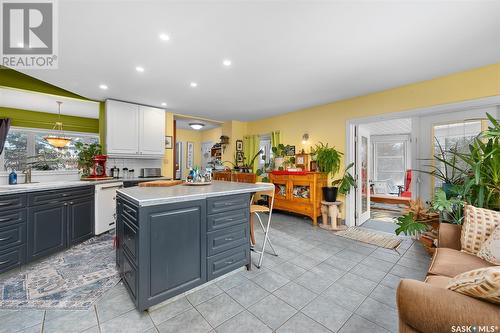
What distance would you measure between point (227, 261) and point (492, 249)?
2.16 meters

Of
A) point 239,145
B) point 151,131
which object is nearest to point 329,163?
point 239,145

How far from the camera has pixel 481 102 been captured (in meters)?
2.68

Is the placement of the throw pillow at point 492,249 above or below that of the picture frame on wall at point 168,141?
below

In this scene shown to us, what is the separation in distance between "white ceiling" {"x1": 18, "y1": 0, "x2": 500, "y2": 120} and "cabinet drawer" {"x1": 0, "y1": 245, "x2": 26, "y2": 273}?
2.24 meters

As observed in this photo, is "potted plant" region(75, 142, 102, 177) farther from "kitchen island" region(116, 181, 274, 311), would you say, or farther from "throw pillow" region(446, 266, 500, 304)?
"throw pillow" region(446, 266, 500, 304)

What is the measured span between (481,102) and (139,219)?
14.1 ft

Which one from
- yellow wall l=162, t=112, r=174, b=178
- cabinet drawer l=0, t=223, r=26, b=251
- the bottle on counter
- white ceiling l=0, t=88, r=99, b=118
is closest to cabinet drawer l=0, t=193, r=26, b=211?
cabinet drawer l=0, t=223, r=26, b=251

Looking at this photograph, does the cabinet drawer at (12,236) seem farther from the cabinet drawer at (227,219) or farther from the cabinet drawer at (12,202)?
the cabinet drawer at (227,219)

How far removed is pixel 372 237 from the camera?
3350 mm

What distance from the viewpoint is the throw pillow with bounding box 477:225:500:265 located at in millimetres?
1486

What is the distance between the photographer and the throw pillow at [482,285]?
74 centimetres

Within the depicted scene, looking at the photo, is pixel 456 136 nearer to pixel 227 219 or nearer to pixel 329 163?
pixel 329 163

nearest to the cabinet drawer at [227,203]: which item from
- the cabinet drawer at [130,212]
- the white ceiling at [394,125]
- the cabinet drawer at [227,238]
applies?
the cabinet drawer at [227,238]

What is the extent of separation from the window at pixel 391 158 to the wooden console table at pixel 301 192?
4.56 meters
